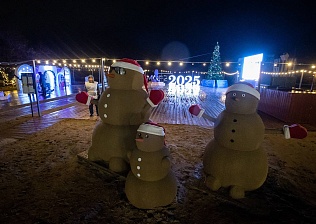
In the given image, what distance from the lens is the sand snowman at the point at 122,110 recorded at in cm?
341

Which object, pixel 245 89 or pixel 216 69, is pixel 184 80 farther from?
pixel 245 89

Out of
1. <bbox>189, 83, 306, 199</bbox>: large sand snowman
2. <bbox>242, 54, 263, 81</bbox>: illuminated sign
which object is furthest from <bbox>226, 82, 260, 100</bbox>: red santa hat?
<bbox>242, 54, 263, 81</bbox>: illuminated sign

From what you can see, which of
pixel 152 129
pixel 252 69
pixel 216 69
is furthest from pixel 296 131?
pixel 216 69

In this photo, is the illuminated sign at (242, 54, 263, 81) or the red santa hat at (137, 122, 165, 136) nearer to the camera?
the red santa hat at (137, 122, 165, 136)

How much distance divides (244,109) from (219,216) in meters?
1.62

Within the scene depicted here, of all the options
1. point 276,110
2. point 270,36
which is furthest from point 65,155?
point 270,36

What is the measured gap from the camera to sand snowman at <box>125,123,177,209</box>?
259 centimetres

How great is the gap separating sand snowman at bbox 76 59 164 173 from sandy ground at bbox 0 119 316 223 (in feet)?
1.78

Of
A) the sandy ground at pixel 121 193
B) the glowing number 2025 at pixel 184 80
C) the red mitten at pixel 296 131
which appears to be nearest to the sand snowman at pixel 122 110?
the sandy ground at pixel 121 193

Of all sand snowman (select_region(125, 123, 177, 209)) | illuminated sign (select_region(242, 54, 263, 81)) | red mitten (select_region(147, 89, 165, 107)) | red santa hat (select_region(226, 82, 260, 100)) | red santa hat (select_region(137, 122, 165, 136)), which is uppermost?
illuminated sign (select_region(242, 54, 263, 81))

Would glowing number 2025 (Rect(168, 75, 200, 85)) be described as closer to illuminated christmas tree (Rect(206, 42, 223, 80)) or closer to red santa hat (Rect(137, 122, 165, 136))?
illuminated christmas tree (Rect(206, 42, 223, 80))

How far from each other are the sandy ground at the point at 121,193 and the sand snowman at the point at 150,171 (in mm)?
207

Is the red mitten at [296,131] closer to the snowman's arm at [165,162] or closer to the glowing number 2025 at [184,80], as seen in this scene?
the snowman's arm at [165,162]

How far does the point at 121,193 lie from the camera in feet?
10.3
